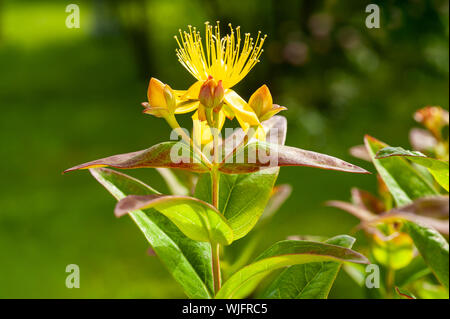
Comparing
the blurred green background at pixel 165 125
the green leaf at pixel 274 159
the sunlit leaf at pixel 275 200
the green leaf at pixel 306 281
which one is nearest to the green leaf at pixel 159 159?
the green leaf at pixel 274 159

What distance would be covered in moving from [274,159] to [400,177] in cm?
22

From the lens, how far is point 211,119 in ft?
1.60

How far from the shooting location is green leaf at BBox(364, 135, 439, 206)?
0.58 metres

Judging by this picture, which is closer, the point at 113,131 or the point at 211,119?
the point at 211,119

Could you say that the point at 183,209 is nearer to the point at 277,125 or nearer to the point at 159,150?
the point at 159,150

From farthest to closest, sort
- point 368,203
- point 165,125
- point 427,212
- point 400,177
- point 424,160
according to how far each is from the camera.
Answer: point 165,125 < point 368,203 < point 400,177 < point 424,160 < point 427,212

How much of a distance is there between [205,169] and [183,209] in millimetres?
44

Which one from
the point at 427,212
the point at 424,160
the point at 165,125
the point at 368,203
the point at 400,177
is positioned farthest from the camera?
the point at 165,125

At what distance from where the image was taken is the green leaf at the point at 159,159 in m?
0.43

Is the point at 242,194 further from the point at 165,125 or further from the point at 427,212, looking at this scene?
the point at 165,125

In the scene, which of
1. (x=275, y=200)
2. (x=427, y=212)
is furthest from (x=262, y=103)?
(x=275, y=200)

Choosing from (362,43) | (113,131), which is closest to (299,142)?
(362,43)

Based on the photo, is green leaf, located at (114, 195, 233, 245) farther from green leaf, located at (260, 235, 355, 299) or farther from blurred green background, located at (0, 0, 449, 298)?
blurred green background, located at (0, 0, 449, 298)

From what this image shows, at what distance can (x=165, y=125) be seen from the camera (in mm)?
3512
